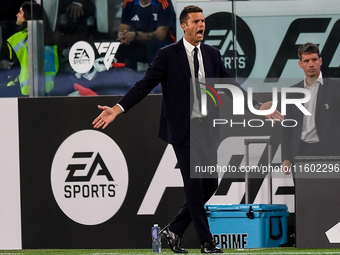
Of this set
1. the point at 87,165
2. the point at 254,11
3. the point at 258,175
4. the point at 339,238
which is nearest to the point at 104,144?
the point at 87,165

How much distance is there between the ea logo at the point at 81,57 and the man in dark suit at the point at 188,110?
188 cm

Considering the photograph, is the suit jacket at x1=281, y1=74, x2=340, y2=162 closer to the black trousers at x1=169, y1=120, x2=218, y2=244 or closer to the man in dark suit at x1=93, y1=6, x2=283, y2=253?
the man in dark suit at x1=93, y1=6, x2=283, y2=253

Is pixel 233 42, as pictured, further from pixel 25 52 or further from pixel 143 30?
pixel 25 52

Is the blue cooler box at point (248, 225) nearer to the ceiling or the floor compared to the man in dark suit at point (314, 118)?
nearer to the floor

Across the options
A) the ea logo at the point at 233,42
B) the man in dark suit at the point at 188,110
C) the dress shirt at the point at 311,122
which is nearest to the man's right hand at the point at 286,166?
the dress shirt at the point at 311,122

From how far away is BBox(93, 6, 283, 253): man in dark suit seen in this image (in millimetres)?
4715

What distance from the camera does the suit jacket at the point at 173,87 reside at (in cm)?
480

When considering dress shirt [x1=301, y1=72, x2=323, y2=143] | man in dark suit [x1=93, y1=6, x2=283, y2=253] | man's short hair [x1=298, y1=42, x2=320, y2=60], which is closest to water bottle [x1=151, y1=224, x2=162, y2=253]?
man in dark suit [x1=93, y1=6, x2=283, y2=253]

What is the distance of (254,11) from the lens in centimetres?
645

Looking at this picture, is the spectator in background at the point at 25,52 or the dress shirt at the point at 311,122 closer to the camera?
the dress shirt at the point at 311,122

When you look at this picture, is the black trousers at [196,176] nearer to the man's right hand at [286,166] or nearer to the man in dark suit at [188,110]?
the man in dark suit at [188,110]

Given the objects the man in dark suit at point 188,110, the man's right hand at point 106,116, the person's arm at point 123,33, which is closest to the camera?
the man's right hand at point 106,116

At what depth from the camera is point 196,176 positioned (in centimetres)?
472

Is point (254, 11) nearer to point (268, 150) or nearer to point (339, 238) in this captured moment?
point (268, 150)
